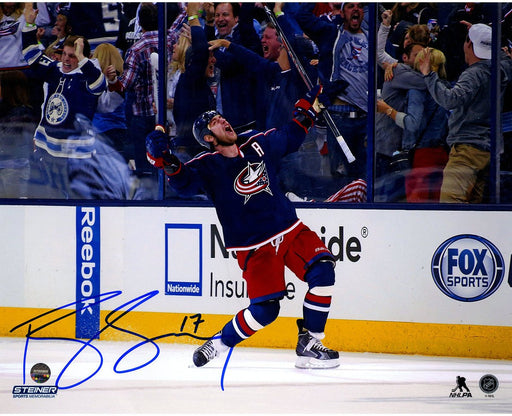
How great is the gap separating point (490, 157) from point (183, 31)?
2.22 metres

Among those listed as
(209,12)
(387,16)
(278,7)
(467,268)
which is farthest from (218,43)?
(467,268)

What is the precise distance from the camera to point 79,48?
568cm

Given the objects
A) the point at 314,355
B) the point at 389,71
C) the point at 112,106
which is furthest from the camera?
the point at 112,106

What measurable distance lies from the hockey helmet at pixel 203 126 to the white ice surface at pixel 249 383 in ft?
4.47

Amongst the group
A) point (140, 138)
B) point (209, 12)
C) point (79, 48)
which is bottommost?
point (140, 138)

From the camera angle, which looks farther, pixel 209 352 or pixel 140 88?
pixel 140 88

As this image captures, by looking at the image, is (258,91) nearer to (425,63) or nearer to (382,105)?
(382,105)

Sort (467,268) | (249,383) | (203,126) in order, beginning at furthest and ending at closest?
(203,126) → (467,268) → (249,383)

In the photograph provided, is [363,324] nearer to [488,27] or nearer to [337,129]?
[337,129]

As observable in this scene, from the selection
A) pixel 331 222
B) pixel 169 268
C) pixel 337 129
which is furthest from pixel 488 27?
pixel 169 268

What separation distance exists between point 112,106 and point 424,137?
86.0 inches

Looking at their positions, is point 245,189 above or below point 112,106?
below

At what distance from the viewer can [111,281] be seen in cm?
555

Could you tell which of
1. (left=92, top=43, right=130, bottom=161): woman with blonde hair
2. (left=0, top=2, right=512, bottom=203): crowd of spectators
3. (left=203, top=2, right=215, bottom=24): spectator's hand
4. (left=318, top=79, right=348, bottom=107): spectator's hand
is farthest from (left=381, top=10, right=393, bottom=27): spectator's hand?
(left=92, top=43, right=130, bottom=161): woman with blonde hair
